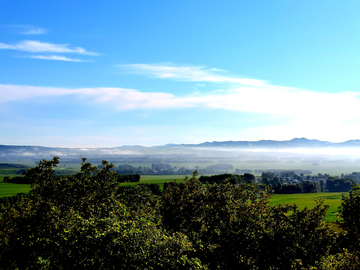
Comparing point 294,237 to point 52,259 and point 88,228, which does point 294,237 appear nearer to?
point 88,228

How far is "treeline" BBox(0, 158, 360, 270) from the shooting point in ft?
50.1

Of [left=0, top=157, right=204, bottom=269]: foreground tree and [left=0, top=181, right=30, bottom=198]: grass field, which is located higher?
[left=0, top=157, right=204, bottom=269]: foreground tree

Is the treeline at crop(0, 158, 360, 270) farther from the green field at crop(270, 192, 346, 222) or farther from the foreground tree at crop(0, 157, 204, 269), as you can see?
the green field at crop(270, 192, 346, 222)

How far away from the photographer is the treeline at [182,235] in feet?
50.1

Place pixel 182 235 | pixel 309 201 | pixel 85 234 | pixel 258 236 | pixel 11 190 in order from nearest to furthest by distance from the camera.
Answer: pixel 85 234 < pixel 258 236 < pixel 182 235 < pixel 11 190 < pixel 309 201

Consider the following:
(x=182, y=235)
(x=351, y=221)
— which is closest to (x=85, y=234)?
(x=182, y=235)

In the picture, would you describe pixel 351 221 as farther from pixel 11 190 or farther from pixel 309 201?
pixel 11 190

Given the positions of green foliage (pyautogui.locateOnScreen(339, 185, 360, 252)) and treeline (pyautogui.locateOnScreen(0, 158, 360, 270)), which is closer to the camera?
treeline (pyautogui.locateOnScreen(0, 158, 360, 270))

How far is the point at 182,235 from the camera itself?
55.9ft

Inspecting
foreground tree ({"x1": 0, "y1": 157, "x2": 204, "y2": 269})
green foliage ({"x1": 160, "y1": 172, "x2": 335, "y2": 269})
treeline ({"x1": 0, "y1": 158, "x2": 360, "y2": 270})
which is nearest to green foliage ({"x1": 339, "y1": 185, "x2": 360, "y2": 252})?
treeline ({"x1": 0, "y1": 158, "x2": 360, "y2": 270})

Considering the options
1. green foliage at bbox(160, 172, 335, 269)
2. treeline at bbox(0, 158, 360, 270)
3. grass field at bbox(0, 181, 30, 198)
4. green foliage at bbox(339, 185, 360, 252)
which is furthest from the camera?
grass field at bbox(0, 181, 30, 198)

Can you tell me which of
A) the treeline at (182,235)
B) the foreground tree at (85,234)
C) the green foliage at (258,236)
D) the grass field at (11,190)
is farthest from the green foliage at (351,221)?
the grass field at (11,190)

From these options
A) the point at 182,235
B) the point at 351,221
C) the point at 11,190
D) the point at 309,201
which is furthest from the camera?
the point at 309,201

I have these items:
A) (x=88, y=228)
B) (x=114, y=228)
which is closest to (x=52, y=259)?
(x=88, y=228)
